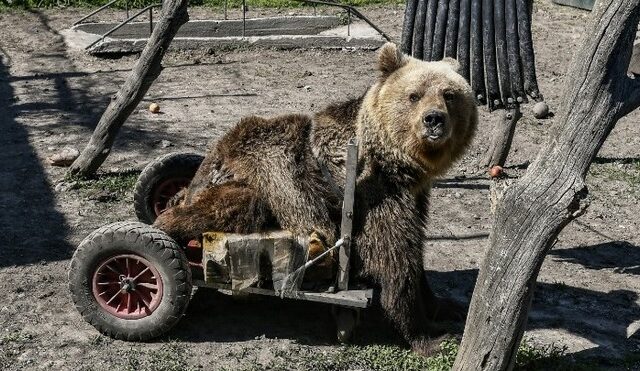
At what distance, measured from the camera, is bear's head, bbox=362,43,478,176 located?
5.74 m

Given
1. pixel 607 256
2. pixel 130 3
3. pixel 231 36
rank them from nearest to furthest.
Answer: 1. pixel 607 256
2. pixel 231 36
3. pixel 130 3

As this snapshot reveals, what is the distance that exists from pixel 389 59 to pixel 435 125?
0.58 m

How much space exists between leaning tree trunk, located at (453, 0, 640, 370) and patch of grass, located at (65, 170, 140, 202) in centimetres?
441

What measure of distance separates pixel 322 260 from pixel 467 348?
46.4 inches

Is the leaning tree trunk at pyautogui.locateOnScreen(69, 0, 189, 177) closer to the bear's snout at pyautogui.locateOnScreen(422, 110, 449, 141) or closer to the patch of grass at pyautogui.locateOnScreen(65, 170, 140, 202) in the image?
the patch of grass at pyautogui.locateOnScreen(65, 170, 140, 202)

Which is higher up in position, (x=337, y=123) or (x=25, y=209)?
(x=337, y=123)

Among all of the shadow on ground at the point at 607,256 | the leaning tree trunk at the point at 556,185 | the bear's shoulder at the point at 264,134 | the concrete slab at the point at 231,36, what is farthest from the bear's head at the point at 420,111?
the concrete slab at the point at 231,36

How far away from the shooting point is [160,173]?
22.5 feet

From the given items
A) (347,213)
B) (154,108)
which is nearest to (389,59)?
(347,213)

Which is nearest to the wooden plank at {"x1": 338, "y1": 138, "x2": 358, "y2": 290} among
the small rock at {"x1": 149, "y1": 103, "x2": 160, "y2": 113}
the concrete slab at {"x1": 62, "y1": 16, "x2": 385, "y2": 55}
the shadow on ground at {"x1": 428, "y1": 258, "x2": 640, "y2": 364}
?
the shadow on ground at {"x1": 428, "y1": 258, "x2": 640, "y2": 364}

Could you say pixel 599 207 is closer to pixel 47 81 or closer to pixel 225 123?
pixel 225 123

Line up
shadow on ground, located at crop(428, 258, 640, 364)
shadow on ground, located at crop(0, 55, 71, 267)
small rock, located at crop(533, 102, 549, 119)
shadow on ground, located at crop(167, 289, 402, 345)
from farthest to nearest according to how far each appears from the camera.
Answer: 1. small rock, located at crop(533, 102, 549, 119)
2. shadow on ground, located at crop(0, 55, 71, 267)
3. shadow on ground, located at crop(428, 258, 640, 364)
4. shadow on ground, located at crop(167, 289, 402, 345)

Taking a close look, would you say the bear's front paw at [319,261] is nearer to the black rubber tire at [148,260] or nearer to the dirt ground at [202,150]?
the dirt ground at [202,150]

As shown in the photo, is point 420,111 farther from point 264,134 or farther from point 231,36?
point 231,36
